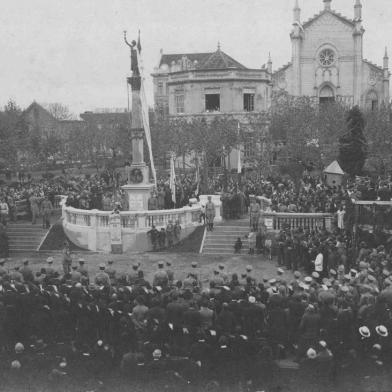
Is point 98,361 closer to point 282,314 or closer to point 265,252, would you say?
point 282,314

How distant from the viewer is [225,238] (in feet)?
82.0

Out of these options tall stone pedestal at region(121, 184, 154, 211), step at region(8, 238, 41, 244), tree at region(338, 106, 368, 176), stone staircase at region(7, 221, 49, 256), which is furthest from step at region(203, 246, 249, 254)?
tree at region(338, 106, 368, 176)

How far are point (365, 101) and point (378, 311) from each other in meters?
57.1

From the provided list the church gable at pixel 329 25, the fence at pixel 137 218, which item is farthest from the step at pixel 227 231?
the church gable at pixel 329 25

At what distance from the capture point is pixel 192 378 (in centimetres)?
1070

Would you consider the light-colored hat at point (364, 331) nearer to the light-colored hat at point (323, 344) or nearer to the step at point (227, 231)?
the light-colored hat at point (323, 344)

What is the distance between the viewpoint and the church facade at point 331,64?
211 feet

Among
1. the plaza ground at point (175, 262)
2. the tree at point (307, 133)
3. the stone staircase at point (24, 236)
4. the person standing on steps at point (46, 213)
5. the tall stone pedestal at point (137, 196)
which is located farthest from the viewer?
the tree at point (307, 133)

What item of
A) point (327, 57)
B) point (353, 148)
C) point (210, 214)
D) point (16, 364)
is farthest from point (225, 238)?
point (327, 57)

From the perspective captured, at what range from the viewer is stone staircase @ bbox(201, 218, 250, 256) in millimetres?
24125

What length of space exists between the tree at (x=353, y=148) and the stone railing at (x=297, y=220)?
1706 cm

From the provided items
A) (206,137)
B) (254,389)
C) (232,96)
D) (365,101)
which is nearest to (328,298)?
(254,389)

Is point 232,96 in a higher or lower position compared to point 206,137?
higher

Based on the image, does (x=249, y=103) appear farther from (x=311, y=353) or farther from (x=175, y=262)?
(x=311, y=353)
